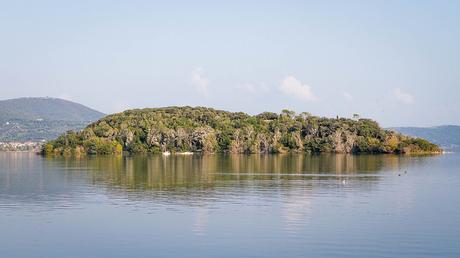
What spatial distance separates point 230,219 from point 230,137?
145 m

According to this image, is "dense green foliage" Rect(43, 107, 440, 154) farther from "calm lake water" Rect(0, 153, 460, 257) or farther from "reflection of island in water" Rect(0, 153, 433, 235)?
"calm lake water" Rect(0, 153, 460, 257)

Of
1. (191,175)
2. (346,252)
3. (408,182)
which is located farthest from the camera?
(191,175)

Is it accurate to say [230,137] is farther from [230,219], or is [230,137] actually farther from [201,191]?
[230,219]

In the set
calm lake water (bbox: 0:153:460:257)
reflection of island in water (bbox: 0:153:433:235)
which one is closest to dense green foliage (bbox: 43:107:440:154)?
reflection of island in water (bbox: 0:153:433:235)

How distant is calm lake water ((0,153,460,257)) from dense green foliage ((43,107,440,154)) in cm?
10745

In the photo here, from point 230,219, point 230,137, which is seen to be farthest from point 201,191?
point 230,137

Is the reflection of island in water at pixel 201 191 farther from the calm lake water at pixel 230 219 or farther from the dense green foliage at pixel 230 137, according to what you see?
the dense green foliage at pixel 230 137

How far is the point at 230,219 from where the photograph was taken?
135 feet

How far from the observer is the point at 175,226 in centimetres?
3891

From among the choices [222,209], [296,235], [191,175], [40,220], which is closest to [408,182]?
[191,175]

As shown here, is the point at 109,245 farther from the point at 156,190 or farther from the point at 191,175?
the point at 191,175

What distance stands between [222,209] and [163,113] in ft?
507

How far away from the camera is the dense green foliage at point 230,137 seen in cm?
17450

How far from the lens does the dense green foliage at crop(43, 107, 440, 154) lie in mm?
174500
